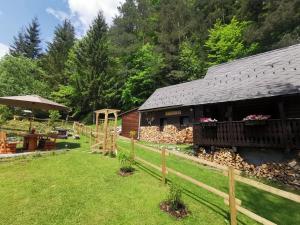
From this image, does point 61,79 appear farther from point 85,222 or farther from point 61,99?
point 85,222

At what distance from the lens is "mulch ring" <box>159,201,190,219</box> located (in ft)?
17.3

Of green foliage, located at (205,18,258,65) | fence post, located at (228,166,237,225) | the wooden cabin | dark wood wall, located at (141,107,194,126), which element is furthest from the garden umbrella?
green foliage, located at (205,18,258,65)

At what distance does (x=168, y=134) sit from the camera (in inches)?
750

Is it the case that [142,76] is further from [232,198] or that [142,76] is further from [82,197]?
[232,198]

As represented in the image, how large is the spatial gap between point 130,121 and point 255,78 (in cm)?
1501

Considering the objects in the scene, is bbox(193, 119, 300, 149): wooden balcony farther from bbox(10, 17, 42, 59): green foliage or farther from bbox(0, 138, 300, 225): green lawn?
bbox(10, 17, 42, 59): green foliage

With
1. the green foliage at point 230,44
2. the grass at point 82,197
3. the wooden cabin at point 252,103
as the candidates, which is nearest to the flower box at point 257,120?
the wooden cabin at point 252,103

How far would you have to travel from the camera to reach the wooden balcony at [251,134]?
8.96 m

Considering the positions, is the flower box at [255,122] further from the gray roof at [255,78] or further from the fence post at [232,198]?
the fence post at [232,198]

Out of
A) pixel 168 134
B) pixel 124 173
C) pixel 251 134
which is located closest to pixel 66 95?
pixel 168 134

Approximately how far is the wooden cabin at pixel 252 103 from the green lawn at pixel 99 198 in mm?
2921

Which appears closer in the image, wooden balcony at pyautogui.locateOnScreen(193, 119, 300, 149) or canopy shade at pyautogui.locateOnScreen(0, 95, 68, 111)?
Answer: wooden balcony at pyautogui.locateOnScreen(193, 119, 300, 149)

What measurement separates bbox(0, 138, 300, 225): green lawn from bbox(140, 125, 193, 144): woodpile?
27.8ft

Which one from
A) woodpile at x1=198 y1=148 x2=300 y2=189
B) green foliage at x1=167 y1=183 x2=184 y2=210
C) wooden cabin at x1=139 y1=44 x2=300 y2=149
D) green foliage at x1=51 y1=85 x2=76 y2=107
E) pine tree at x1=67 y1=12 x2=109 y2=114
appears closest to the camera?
green foliage at x1=167 y1=183 x2=184 y2=210
